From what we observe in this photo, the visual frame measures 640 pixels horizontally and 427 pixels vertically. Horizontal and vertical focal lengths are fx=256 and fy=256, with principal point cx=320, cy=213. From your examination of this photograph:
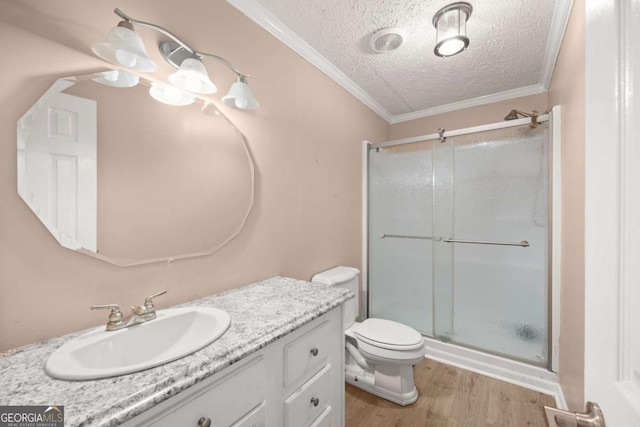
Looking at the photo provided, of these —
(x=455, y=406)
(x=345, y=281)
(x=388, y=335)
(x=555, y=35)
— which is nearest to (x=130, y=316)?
(x=345, y=281)

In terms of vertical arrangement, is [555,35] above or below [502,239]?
above

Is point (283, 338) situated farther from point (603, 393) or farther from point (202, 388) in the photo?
point (603, 393)

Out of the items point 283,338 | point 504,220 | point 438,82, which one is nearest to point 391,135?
point 438,82

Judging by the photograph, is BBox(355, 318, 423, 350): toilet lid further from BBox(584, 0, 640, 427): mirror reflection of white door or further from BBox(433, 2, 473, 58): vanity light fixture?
BBox(433, 2, 473, 58): vanity light fixture

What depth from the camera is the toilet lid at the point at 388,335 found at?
1628 mm

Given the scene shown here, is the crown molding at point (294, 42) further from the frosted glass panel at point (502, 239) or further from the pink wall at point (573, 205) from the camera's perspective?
the pink wall at point (573, 205)

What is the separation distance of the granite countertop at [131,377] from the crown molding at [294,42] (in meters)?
1.57

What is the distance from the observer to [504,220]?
2045mm

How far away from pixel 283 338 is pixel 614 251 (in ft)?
2.89

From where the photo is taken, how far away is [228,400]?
75 centimetres

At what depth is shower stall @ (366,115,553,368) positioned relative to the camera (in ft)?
6.31

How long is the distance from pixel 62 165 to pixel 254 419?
3.39 feet

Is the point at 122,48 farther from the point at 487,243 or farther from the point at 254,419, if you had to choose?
the point at 487,243

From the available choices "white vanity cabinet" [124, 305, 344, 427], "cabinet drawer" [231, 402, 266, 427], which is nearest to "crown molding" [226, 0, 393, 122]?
"white vanity cabinet" [124, 305, 344, 427]
